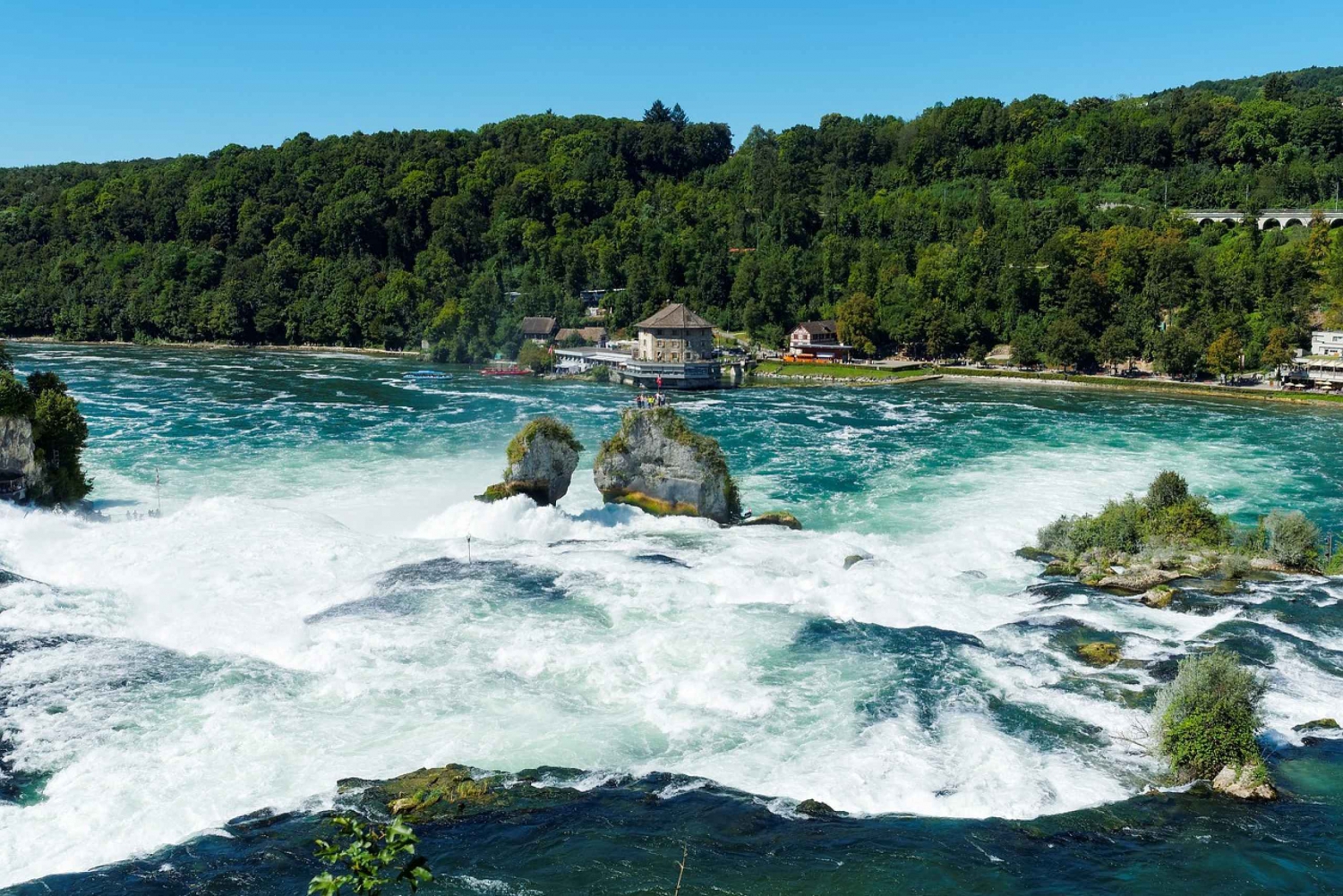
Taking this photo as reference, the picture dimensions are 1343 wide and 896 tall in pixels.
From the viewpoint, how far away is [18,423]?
36.4 m

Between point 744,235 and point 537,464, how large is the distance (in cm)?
8899

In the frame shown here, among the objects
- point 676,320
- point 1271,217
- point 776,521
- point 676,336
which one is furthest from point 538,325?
point 1271,217

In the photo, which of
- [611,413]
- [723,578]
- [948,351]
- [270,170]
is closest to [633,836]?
[723,578]

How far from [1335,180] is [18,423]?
389ft

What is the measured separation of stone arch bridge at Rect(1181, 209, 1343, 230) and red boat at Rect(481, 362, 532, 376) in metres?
67.9

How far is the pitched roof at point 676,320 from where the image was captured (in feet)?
290

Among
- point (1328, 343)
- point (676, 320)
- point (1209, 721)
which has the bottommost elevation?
point (1209, 721)

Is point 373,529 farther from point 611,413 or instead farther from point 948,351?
point 948,351

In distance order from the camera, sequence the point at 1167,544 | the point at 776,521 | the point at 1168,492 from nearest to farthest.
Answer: the point at 1167,544 → the point at 1168,492 → the point at 776,521

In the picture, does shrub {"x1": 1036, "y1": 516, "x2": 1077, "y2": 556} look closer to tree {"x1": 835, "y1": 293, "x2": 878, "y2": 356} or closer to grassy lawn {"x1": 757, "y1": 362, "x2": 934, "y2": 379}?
grassy lawn {"x1": 757, "y1": 362, "x2": 934, "y2": 379}

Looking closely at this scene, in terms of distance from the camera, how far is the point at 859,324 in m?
96.6

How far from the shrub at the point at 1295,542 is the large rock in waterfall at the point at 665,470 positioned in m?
18.0

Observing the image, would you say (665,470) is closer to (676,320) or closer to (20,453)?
(20,453)

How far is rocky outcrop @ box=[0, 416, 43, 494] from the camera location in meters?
36.8
